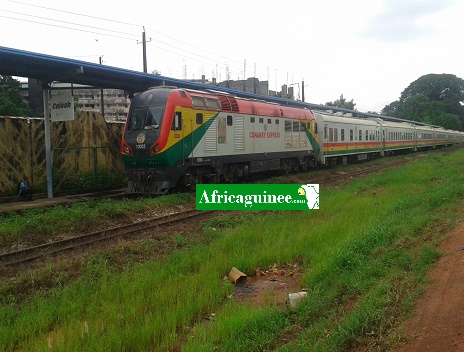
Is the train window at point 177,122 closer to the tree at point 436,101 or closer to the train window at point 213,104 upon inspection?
the train window at point 213,104

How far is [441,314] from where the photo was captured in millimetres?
3945

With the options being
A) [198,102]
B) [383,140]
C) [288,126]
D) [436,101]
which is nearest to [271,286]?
[198,102]

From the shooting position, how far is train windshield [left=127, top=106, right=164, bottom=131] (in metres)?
12.9

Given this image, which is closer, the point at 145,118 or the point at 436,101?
the point at 145,118

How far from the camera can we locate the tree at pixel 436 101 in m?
73.2

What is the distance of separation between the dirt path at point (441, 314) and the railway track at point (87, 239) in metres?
6.73

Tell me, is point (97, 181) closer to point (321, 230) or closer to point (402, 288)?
point (321, 230)

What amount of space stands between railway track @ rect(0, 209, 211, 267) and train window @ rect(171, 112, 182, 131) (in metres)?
2.78

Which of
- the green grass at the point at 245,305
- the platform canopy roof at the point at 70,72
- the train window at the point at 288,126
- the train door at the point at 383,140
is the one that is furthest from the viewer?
the train door at the point at 383,140

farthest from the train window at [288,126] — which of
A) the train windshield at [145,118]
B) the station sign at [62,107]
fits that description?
the station sign at [62,107]

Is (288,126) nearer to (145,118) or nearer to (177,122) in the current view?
(177,122)

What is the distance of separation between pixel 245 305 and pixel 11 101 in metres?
40.2

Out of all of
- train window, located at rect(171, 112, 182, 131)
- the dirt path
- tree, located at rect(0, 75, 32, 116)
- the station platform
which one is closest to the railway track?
train window, located at rect(171, 112, 182, 131)

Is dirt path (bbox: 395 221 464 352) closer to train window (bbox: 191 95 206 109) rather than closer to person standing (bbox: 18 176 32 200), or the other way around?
train window (bbox: 191 95 206 109)
